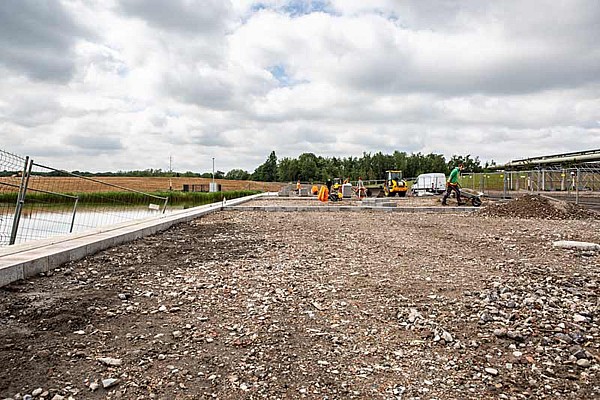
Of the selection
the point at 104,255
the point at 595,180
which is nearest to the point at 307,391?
the point at 104,255

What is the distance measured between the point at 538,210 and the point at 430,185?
25285 mm

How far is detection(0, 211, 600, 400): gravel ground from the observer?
107 inches

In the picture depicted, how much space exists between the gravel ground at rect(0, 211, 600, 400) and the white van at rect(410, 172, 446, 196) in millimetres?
30868

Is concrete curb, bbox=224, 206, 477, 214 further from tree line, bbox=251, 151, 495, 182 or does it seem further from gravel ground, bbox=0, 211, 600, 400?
tree line, bbox=251, 151, 495, 182

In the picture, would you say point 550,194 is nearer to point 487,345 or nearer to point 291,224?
point 291,224

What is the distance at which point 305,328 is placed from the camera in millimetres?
3613

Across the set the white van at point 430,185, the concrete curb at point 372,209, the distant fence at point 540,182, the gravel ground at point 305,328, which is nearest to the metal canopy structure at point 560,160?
the distant fence at point 540,182

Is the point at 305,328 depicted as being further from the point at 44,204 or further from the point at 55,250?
the point at 44,204

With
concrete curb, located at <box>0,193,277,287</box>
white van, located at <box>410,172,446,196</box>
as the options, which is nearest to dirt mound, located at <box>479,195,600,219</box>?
concrete curb, located at <box>0,193,277,287</box>

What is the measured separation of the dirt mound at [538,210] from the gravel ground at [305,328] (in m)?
7.51

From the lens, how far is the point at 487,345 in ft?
10.7

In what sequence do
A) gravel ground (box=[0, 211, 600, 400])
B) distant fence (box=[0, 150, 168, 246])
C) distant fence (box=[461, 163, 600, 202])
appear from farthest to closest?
distant fence (box=[461, 163, 600, 202]) → distant fence (box=[0, 150, 168, 246]) → gravel ground (box=[0, 211, 600, 400])

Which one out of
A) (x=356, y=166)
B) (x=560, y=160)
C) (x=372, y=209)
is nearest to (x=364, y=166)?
(x=356, y=166)

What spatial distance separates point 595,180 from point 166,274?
28.3 metres
